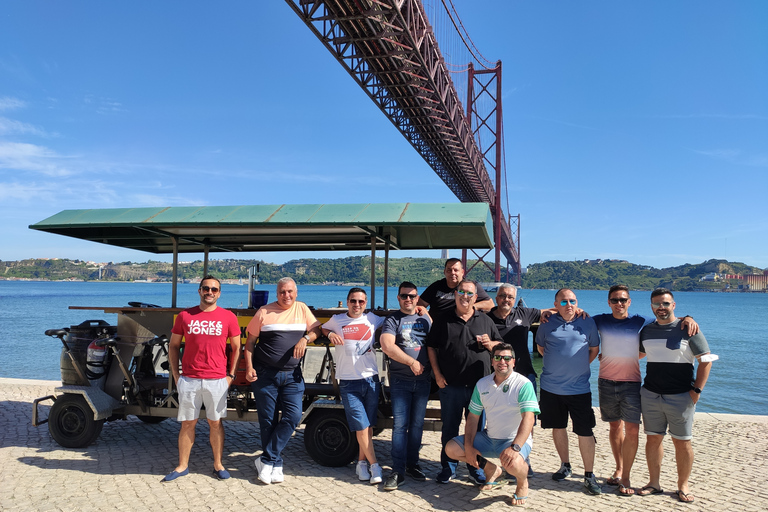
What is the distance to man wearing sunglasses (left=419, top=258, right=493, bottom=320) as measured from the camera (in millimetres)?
4195

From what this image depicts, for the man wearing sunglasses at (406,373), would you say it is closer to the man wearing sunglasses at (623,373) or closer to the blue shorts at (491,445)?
the blue shorts at (491,445)

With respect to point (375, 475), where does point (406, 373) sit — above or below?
above

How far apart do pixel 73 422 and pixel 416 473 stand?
3.24 m

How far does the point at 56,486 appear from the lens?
151 inches

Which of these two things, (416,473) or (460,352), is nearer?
(460,352)

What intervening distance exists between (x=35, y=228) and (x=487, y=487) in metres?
4.99

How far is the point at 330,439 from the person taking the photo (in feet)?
14.3

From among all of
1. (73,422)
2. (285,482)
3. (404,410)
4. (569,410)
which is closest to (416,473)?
(404,410)

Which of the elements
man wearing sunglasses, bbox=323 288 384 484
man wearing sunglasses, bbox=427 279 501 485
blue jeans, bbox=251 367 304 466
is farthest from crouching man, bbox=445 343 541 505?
blue jeans, bbox=251 367 304 466

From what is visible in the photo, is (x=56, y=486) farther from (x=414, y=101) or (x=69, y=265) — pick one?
(x=69, y=265)

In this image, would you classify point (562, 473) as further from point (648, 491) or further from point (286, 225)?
point (286, 225)

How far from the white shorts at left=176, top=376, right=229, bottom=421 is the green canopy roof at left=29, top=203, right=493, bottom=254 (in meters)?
1.59

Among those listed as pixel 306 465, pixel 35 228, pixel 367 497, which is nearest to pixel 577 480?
pixel 367 497

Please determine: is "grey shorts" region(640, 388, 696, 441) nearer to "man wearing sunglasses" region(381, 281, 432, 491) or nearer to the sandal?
the sandal
